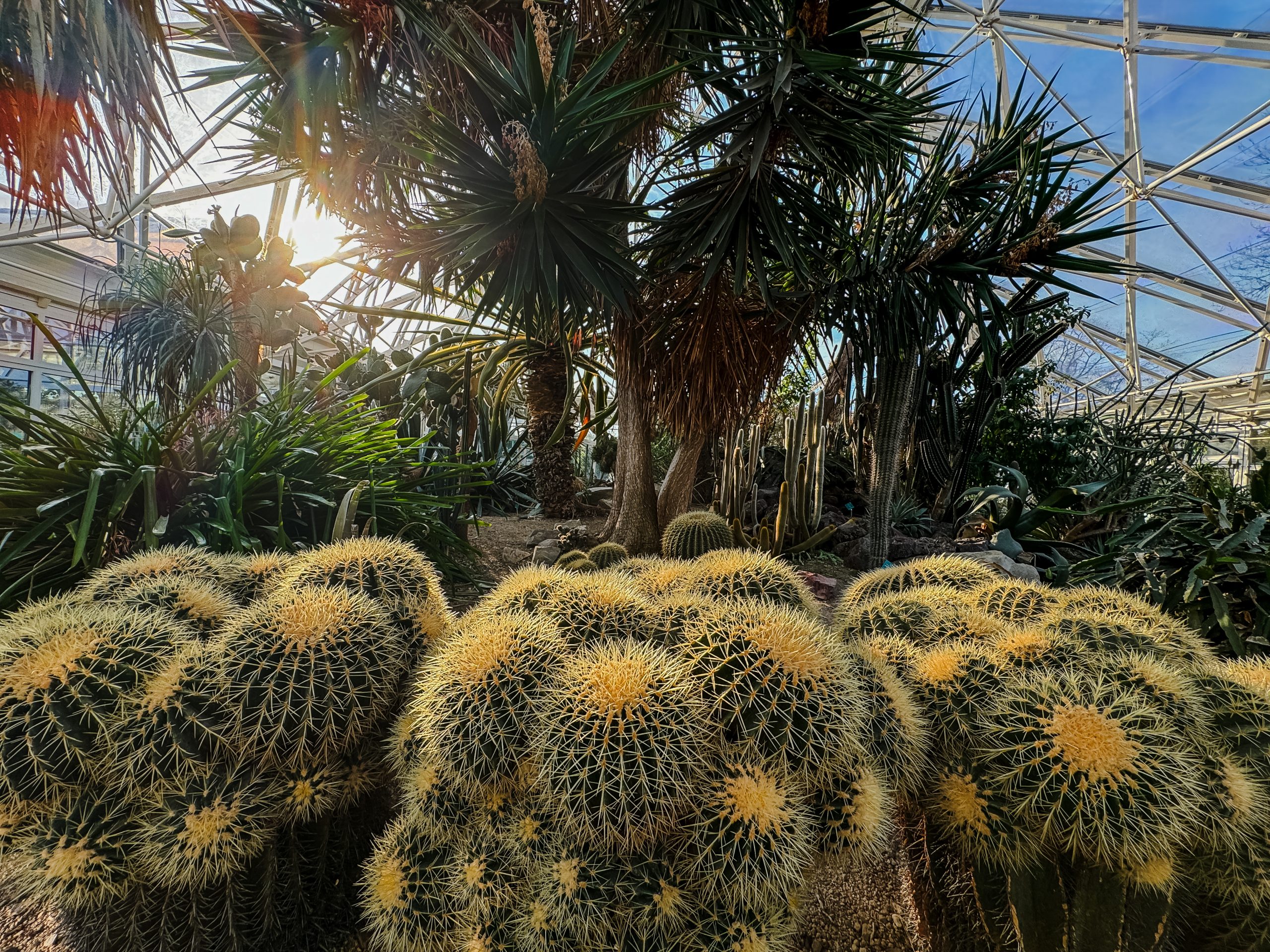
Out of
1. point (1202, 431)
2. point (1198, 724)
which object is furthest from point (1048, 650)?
point (1202, 431)

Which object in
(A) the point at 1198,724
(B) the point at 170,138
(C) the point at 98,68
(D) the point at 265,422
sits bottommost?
(A) the point at 1198,724

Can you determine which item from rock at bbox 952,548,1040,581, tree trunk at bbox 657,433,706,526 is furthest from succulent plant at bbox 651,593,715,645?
tree trunk at bbox 657,433,706,526

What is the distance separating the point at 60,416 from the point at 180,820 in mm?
2447

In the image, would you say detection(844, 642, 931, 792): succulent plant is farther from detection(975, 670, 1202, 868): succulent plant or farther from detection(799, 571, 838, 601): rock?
detection(799, 571, 838, 601): rock

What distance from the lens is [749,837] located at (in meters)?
0.65

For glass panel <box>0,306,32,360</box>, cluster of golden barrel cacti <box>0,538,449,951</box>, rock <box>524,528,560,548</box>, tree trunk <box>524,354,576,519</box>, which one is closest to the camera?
cluster of golden barrel cacti <box>0,538,449,951</box>

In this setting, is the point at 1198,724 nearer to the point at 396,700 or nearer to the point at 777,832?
the point at 777,832

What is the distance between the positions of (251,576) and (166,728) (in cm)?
46

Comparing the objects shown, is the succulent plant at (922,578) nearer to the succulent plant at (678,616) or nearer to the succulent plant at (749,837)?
the succulent plant at (678,616)

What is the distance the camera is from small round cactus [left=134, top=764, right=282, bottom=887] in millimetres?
746

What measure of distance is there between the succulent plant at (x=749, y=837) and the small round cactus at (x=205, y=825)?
→ 65 cm

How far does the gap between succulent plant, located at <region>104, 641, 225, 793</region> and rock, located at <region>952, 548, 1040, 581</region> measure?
292 centimetres

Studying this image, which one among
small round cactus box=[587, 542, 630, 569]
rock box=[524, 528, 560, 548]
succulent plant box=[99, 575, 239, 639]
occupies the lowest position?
rock box=[524, 528, 560, 548]

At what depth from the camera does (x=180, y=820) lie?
0.76m
